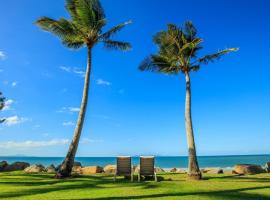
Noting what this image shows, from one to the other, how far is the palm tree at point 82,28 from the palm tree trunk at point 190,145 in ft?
19.4

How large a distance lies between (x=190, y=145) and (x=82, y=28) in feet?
31.3

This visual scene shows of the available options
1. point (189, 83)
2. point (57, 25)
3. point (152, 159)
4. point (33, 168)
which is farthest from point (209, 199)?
point (33, 168)

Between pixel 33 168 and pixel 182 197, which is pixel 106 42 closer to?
pixel 33 168

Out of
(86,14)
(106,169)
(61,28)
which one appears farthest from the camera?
(106,169)

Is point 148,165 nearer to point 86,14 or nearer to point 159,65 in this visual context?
point 159,65

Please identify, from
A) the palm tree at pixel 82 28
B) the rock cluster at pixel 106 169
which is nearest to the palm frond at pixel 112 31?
the palm tree at pixel 82 28

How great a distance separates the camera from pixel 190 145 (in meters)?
18.8

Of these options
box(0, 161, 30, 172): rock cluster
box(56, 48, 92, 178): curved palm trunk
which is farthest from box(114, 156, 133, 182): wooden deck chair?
box(0, 161, 30, 172): rock cluster

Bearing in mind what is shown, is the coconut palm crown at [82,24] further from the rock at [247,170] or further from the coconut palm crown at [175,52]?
the rock at [247,170]

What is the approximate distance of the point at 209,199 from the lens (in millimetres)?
10109

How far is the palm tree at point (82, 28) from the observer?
779 inches

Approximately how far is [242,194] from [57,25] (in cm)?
1399

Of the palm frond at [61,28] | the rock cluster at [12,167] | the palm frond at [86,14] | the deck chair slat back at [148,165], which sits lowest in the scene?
the deck chair slat back at [148,165]

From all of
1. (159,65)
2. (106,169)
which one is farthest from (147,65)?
(106,169)
